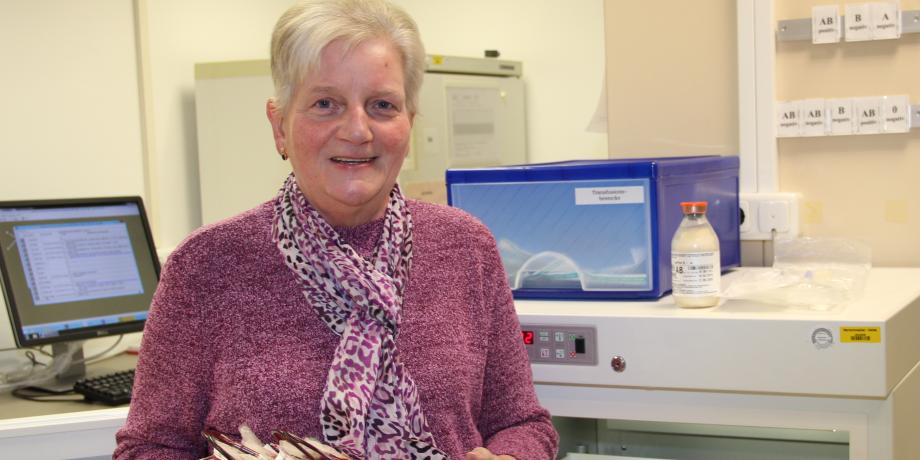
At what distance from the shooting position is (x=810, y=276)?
171 centimetres

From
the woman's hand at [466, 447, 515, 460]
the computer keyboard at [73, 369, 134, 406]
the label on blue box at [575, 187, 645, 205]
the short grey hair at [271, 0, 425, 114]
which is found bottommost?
the computer keyboard at [73, 369, 134, 406]

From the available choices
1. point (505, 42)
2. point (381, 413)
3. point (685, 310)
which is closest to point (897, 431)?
point (685, 310)

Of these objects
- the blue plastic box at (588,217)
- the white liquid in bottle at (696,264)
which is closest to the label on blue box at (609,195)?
the blue plastic box at (588,217)

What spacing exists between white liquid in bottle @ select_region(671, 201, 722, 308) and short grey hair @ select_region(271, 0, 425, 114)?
59 cm

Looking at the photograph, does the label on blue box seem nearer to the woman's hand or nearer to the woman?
the woman

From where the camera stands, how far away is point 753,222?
2.04m

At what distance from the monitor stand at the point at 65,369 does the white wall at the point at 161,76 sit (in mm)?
762

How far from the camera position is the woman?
3.76 ft

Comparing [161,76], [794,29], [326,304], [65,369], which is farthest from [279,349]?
[161,76]

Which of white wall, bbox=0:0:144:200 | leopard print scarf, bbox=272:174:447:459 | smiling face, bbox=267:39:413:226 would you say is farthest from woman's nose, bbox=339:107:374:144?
white wall, bbox=0:0:144:200

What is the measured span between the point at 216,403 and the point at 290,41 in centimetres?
44

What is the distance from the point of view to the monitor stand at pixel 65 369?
204 centimetres

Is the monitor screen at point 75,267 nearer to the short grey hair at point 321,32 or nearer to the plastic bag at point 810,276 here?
the short grey hair at point 321,32

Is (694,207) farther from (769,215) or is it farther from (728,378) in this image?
(769,215)
